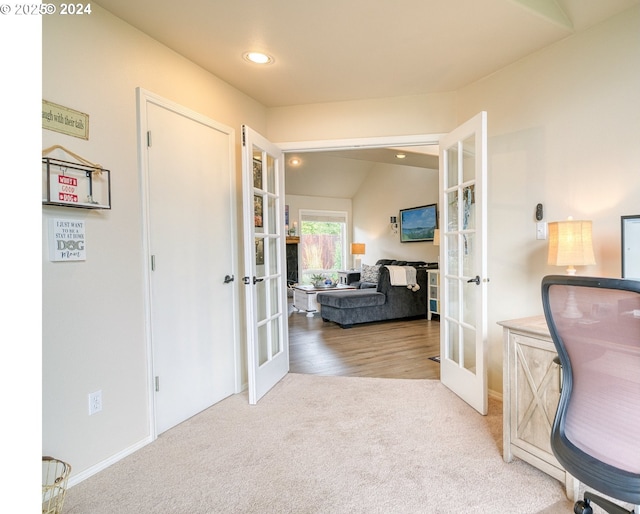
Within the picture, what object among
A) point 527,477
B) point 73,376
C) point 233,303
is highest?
point 233,303

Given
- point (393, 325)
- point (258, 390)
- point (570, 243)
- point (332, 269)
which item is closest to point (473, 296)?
point (570, 243)

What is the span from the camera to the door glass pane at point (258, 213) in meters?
2.78

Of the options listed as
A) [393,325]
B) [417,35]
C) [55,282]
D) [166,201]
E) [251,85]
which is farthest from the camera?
[393,325]

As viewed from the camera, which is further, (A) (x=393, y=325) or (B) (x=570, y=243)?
(A) (x=393, y=325)

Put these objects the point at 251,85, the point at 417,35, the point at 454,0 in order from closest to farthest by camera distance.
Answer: the point at 454,0 < the point at 417,35 < the point at 251,85

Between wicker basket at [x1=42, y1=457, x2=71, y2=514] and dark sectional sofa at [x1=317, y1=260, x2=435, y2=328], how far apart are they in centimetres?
381

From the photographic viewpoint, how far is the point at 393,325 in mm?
5293

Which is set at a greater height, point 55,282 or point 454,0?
point 454,0

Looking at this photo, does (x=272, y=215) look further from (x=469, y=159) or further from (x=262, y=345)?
(x=469, y=159)

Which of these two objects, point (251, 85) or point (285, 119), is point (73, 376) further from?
point (285, 119)

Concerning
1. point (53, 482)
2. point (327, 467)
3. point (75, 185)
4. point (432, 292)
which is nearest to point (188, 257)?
point (75, 185)

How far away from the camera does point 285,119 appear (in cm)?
327

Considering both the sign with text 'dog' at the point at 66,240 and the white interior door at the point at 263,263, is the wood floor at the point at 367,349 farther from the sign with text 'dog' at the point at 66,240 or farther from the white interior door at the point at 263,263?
the sign with text 'dog' at the point at 66,240

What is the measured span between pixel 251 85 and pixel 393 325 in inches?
150
